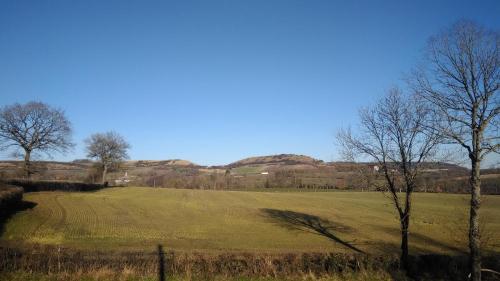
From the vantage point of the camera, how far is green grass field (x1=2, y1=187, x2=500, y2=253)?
27156 millimetres

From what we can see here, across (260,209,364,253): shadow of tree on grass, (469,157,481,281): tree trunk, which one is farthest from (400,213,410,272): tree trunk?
(260,209,364,253): shadow of tree on grass

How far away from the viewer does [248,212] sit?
49688 mm

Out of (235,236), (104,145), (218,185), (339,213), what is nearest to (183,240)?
(235,236)

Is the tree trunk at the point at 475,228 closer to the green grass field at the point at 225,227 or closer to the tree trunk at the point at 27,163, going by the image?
the green grass field at the point at 225,227

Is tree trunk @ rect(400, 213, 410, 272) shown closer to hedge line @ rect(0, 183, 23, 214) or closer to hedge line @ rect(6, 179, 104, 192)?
hedge line @ rect(0, 183, 23, 214)

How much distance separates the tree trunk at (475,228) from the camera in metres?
11.9

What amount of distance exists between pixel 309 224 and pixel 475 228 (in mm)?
29497

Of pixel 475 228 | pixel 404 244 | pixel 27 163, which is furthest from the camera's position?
pixel 27 163

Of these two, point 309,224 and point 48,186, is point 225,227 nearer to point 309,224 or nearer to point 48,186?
point 309,224

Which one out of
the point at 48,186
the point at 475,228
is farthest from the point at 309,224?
the point at 48,186

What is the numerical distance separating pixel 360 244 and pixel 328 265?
16969mm

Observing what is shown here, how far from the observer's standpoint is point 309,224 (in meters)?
40.8

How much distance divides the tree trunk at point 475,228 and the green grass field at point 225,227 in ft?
15.8

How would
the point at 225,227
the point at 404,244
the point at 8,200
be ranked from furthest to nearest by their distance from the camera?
the point at 225,227 → the point at 8,200 → the point at 404,244
